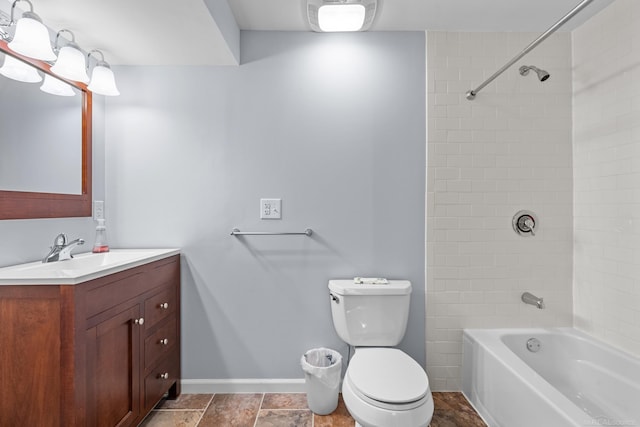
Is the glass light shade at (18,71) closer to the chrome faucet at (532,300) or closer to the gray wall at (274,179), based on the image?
the gray wall at (274,179)

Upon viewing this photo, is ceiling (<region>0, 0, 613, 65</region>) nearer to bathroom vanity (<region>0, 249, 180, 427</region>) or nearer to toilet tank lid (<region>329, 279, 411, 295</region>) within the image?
bathroom vanity (<region>0, 249, 180, 427</region>)

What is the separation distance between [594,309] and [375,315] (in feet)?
4.08

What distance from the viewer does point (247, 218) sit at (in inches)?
76.4

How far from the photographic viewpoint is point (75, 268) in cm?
151

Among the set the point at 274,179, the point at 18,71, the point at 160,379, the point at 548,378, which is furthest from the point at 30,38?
the point at 548,378

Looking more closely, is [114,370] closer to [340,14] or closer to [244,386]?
[244,386]

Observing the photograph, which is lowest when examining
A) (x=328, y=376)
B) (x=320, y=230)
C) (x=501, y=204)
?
(x=328, y=376)

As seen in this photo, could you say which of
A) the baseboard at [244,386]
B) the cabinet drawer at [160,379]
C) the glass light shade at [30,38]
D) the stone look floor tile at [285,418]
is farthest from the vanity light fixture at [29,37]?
the stone look floor tile at [285,418]

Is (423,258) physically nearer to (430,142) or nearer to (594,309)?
(430,142)

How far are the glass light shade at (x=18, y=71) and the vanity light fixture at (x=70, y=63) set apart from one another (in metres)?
0.08

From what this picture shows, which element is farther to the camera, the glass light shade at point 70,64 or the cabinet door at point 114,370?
the glass light shade at point 70,64

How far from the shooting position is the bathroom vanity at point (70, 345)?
110 cm

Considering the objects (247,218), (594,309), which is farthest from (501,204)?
(247,218)

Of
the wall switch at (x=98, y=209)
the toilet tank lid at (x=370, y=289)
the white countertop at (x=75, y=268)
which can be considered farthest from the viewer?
the wall switch at (x=98, y=209)
